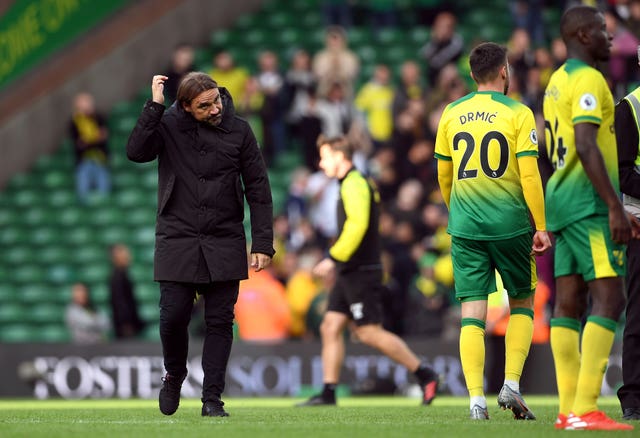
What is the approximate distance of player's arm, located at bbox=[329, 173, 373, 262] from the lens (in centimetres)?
1254

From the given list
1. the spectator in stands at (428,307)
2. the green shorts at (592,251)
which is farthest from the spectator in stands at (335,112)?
the green shorts at (592,251)

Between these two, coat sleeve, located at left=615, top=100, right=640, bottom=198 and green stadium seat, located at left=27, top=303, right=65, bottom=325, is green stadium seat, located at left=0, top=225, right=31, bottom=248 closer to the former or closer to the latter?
green stadium seat, located at left=27, top=303, right=65, bottom=325

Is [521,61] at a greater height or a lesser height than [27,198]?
greater

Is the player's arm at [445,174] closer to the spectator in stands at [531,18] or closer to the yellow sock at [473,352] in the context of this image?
the yellow sock at [473,352]

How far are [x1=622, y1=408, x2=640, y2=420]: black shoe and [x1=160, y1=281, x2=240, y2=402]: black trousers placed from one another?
106 inches

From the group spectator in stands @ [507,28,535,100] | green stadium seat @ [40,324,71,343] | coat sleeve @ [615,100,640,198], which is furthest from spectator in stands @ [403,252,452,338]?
coat sleeve @ [615,100,640,198]

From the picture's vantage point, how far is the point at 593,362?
7.80 metres

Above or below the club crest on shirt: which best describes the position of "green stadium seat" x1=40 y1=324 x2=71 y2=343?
below

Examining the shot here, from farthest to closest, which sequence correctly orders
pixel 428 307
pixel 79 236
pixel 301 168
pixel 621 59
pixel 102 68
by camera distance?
1. pixel 102 68
2. pixel 79 236
3. pixel 301 168
4. pixel 621 59
5. pixel 428 307

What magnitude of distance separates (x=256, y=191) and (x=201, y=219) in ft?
1.54

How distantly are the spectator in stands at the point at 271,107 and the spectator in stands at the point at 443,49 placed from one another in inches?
95.0

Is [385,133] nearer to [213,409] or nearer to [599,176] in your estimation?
[213,409]

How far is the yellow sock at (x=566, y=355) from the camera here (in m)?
7.98

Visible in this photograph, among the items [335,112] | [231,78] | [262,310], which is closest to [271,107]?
[231,78]
